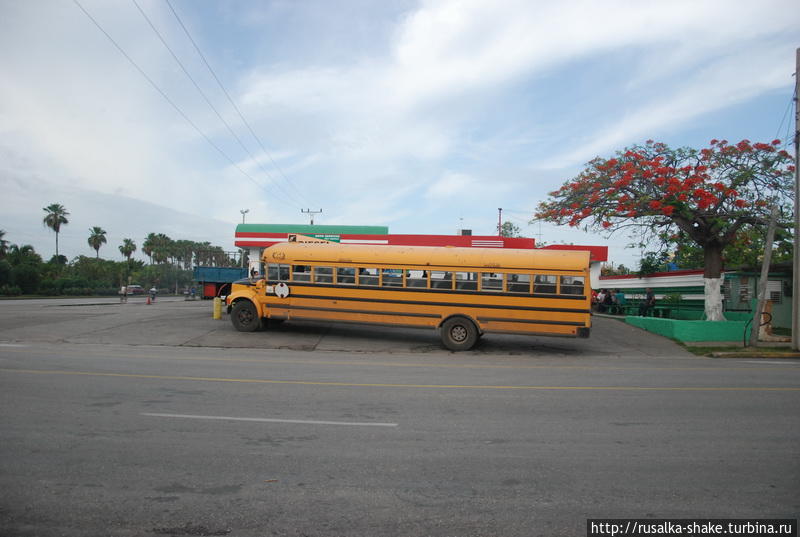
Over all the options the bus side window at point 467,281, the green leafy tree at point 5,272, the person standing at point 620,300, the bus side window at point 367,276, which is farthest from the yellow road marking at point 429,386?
the green leafy tree at point 5,272

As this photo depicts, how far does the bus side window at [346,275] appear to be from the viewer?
1584 cm

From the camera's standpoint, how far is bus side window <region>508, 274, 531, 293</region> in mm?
14703

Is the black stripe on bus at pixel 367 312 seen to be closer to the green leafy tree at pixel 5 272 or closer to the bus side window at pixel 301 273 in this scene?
the bus side window at pixel 301 273

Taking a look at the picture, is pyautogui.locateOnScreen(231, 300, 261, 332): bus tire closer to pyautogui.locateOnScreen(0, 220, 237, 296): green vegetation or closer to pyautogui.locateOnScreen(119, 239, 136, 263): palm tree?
pyautogui.locateOnScreen(0, 220, 237, 296): green vegetation

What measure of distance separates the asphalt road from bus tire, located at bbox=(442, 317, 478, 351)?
354 cm

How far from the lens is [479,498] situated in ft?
13.9

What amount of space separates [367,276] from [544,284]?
5.14 metres

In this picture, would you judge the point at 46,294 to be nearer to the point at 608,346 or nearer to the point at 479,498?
the point at 608,346

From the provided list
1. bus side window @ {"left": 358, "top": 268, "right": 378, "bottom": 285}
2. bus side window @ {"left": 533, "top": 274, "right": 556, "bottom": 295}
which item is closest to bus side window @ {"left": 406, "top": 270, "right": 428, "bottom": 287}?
bus side window @ {"left": 358, "top": 268, "right": 378, "bottom": 285}

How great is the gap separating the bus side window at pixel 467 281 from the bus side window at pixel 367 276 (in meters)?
2.47

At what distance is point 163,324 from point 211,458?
1441 centimetres

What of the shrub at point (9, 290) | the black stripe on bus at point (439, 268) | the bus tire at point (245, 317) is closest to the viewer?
the black stripe on bus at point (439, 268)

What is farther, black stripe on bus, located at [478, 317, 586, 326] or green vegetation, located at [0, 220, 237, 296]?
green vegetation, located at [0, 220, 237, 296]

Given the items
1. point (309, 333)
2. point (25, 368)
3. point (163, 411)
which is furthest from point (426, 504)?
point (309, 333)
